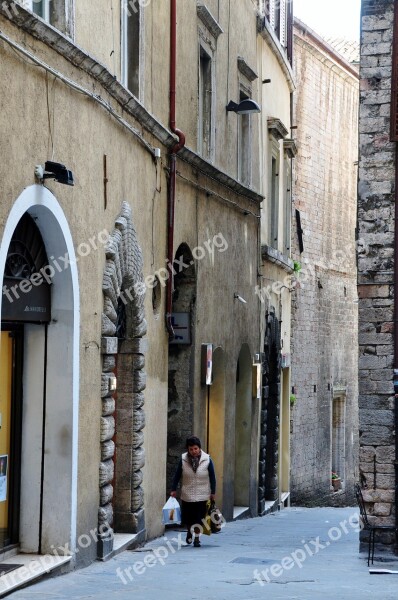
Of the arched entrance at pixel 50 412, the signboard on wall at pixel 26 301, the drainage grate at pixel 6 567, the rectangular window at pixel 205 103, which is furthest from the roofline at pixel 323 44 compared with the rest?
the drainage grate at pixel 6 567

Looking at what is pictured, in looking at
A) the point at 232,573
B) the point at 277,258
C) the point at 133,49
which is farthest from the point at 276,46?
the point at 232,573

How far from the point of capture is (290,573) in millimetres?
11188

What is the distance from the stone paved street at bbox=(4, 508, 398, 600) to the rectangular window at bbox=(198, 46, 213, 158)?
5.44 m

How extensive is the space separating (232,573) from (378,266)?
3783 mm

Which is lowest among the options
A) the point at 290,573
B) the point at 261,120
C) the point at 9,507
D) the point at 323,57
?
the point at 290,573

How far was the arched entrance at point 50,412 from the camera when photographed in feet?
33.3

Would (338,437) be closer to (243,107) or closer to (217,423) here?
(217,423)

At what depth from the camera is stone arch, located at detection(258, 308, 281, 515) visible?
21.8m

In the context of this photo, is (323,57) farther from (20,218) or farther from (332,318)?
(20,218)

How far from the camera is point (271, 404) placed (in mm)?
23109

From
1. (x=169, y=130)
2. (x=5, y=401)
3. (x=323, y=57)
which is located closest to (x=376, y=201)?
(x=169, y=130)

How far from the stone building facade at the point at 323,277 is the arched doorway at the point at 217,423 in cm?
790

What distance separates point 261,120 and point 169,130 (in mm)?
6883

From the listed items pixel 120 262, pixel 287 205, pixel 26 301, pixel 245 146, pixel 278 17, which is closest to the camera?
pixel 26 301
